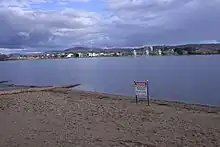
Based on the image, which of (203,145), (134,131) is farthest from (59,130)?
(203,145)

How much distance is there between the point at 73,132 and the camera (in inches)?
426

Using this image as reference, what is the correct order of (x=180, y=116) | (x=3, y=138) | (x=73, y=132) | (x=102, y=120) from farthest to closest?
(x=180, y=116), (x=102, y=120), (x=73, y=132), (x=3, y=138)

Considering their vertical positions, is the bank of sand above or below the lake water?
above

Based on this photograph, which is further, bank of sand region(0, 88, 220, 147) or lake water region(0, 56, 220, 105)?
lake water region(0, 56, 220, 105)

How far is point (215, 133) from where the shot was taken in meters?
10.9

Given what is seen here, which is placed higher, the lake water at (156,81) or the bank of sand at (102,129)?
the bank of sand at (102,129)

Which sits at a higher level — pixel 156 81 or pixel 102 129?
pixel 102 129

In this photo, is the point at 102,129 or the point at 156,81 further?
the point at 156,81

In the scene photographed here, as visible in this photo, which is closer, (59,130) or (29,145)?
(29,145)

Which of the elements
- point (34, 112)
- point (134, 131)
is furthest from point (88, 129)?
point (34, 112)

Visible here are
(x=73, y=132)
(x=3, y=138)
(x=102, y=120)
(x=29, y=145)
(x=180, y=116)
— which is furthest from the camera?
(x=180, y=116)

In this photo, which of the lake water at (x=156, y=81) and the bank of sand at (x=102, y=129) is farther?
the lake water at (x=156, y=81)

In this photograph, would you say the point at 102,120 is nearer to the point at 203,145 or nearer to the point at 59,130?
the point at 59,130

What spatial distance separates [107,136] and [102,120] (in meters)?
2.87
